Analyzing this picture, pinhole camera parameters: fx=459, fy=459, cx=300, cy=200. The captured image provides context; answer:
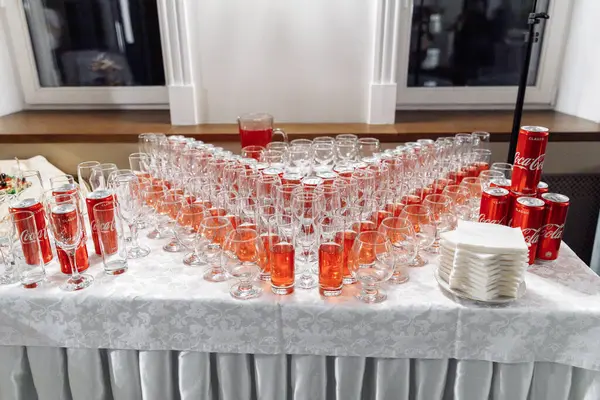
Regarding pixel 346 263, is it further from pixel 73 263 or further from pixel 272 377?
pixel 73 263

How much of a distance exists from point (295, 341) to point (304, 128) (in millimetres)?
1509

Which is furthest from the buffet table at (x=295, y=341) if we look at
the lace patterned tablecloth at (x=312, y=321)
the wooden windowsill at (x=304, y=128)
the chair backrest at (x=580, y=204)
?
the chair backrest at (x=580, y=204)

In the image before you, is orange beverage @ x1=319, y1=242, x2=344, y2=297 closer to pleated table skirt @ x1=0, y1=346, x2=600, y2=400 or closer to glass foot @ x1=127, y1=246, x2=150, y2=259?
pleated table skirt @ x1=0, y1=346, x2=600, y2=400

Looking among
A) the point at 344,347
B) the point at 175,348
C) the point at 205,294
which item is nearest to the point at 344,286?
the point at 344,347

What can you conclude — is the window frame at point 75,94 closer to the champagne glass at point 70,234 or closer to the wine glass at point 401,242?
the champagne glass at point 70,234

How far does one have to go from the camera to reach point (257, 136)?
1.94m

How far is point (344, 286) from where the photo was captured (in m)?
1.07

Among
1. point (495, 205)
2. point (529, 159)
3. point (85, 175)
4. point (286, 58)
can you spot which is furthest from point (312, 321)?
point (286, 58)

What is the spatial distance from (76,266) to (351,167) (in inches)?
32.7

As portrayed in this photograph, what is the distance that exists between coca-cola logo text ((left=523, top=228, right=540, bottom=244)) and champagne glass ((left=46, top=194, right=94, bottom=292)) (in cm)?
105

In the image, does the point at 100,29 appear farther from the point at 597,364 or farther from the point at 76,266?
the point at 597,364

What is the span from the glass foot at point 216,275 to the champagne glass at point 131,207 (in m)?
0.21

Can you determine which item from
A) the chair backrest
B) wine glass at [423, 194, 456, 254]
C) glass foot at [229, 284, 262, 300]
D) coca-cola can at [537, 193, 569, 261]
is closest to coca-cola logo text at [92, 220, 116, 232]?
glass foot at [229, 284, 262, 300]

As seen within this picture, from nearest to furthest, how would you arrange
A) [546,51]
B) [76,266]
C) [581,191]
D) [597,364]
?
[597,364] < [76,266] < [581,191] < [546,51]
